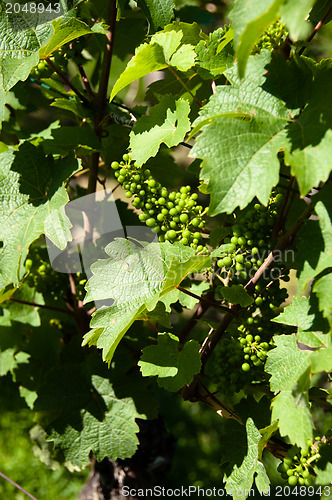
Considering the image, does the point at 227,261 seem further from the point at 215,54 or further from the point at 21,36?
the point at 21,36

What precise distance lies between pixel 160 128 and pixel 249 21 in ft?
1.78

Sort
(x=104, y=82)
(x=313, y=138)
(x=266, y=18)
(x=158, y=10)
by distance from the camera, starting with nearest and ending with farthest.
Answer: (x=266, y=18) → (x=313, y=138) → (x=158, y=10) → (x=104, y=82)

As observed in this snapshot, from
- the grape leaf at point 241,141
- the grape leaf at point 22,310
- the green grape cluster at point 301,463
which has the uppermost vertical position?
the grape leaf at point 241,141

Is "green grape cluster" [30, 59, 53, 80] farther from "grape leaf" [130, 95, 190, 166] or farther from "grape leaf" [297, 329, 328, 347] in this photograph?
"grape leaf" [297, 329, 328, 347]

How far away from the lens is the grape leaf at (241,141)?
3.25ft

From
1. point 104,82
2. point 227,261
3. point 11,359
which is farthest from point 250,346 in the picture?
point 11,359

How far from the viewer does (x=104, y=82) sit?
62.4 inches

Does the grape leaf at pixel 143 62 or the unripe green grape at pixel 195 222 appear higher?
the grape leaf at pixel 143 62

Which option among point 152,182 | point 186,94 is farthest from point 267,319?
point 186,94

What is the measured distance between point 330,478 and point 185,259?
0.64 metres

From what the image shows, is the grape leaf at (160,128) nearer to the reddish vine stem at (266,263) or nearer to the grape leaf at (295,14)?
the reddish vine stem at (266,263)

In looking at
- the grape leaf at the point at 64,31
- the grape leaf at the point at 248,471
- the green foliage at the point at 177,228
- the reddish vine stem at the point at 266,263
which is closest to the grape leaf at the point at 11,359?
the green foliage at the point at 177,228

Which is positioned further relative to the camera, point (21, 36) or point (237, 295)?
point (21, 36)

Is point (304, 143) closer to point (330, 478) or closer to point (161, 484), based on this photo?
point (330, 478)
